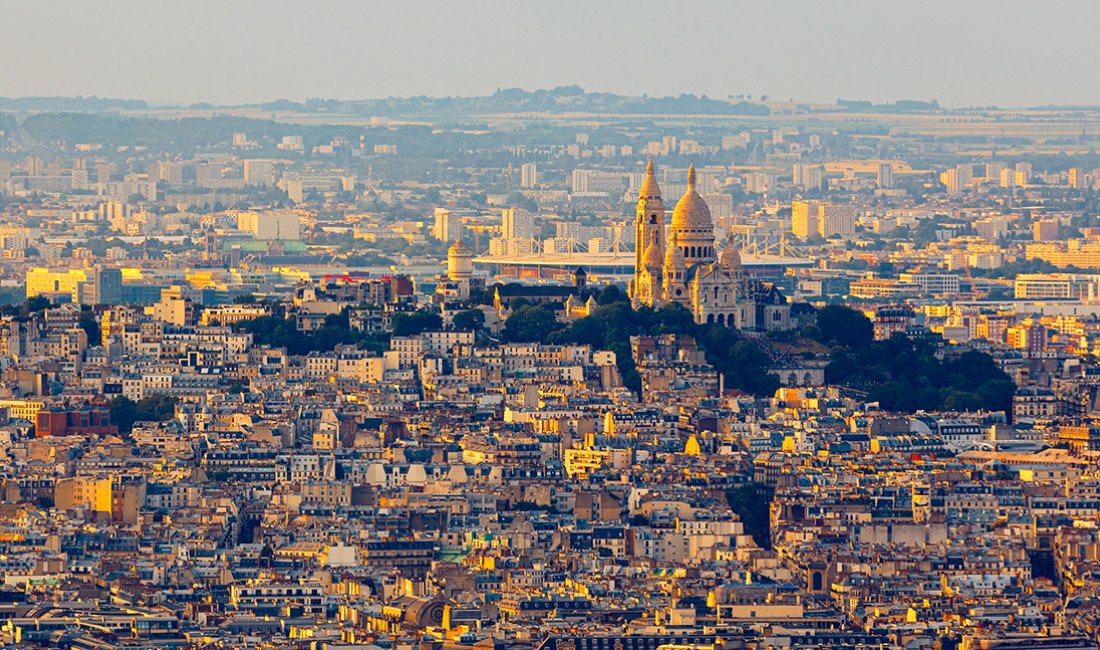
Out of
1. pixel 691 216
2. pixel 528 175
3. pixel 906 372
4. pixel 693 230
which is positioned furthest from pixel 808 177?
pixel 906 372

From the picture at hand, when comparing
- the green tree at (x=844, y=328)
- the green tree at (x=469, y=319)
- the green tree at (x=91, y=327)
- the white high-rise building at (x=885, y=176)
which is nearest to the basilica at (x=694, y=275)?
the green tree at (x=844, y=328)

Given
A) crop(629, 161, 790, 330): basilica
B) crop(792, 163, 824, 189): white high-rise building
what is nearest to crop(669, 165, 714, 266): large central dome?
crop(629, 161, 790, 330): basilica

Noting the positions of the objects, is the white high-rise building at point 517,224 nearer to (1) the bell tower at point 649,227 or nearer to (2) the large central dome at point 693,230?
(1) the bell tower at point 649,227

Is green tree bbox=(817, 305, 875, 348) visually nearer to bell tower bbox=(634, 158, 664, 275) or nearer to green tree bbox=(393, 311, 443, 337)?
bell tower bbox=(634, 158, 664, 275)

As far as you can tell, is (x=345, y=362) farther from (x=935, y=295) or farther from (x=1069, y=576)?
(x=935, y=295)

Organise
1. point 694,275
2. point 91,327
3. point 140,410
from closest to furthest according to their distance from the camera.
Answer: point 140,410, point 91,327, point 694,275

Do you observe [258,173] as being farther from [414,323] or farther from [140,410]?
[140,410]

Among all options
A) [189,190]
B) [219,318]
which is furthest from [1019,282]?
[189,190]
